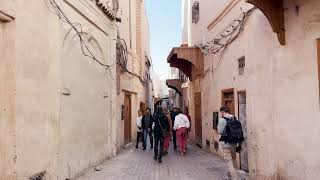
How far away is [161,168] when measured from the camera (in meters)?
10.0

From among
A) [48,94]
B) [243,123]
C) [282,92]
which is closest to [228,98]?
[243,123]

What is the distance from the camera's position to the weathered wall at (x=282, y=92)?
589 centimetres

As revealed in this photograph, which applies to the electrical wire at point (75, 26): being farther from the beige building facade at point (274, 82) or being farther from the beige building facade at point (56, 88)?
the beige building facade at point (274, 82)

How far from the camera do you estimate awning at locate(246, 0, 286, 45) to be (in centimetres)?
654

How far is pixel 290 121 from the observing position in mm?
6461

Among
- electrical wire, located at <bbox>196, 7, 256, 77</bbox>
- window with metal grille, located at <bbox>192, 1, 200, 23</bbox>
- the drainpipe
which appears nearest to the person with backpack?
electrical wire, located at <bbox>196, 7, 256, 77</bbox>

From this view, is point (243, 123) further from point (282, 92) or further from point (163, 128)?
point (163, 128)

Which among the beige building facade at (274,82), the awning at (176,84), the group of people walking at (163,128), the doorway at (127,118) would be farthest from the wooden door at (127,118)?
the awning at (176,84)

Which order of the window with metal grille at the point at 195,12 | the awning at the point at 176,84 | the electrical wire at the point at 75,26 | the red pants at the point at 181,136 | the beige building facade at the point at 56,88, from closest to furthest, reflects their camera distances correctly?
the beige building facade at the point at 56,88, the electrical wire at the point at 75,26, the red pants at the point at 181,136, the window with metal grille at the point at 195,12, the awning at the point at 176,84

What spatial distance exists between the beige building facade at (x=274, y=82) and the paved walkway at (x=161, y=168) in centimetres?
100

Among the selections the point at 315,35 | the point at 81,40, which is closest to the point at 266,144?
the point at 315,35

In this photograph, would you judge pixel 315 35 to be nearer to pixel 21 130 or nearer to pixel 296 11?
pixel 296 11

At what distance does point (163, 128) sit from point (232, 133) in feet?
13.5

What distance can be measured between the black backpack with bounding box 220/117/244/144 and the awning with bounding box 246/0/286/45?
6.11 feet
